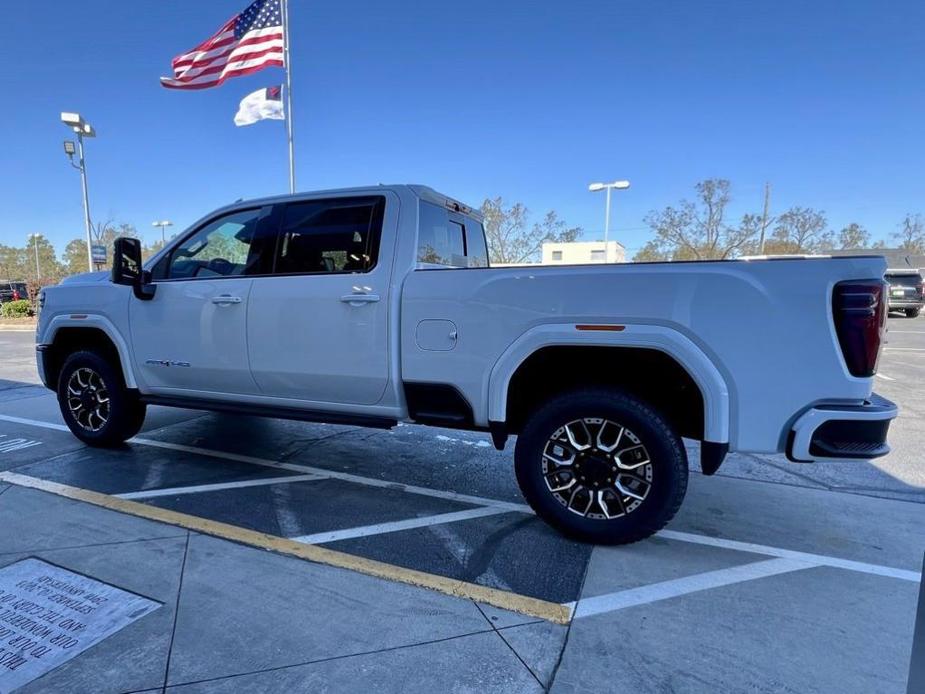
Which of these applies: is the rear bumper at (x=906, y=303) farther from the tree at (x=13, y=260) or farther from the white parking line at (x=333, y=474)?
the tree at (x=13, y=260)

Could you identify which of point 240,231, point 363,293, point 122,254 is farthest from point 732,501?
point 122,254

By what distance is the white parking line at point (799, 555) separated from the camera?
108 inches

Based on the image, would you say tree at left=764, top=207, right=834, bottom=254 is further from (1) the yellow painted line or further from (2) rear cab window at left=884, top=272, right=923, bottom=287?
(1) the yellow painted line

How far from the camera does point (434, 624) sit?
229cm

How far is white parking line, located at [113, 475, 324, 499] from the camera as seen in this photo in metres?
3.71

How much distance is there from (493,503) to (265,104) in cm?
1161

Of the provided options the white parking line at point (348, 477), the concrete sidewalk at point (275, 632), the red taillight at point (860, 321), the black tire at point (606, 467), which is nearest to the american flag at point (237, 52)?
the white parking line at point (348, 477)

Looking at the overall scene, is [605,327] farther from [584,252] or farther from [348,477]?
[584,252]

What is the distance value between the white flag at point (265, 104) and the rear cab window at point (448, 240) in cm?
946

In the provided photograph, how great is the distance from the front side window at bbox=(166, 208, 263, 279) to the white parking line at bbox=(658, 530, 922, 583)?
11.4ft

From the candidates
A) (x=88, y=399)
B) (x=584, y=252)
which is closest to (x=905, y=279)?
(x=584, y=252)

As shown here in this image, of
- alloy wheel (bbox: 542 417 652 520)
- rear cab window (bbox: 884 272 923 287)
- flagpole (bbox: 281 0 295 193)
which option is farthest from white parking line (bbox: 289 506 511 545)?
rear cab window (bbox: 884 272 923 287)

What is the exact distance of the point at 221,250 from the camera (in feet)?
13.4

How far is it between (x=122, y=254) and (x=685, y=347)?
158 inches
